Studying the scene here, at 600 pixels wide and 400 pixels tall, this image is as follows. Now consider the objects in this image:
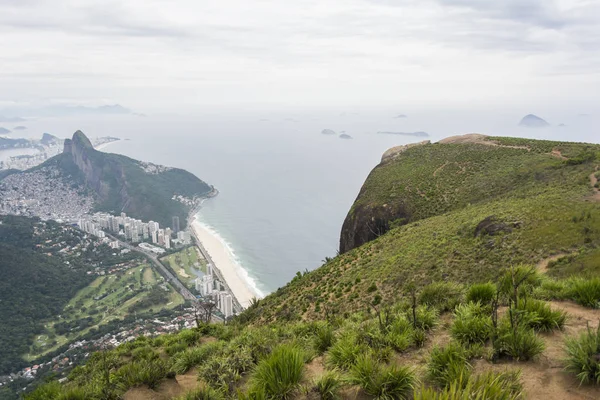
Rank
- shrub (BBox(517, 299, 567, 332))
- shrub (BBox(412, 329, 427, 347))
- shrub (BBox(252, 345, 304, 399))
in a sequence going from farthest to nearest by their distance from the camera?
shrub (BBox(412, 329, 427, 347)) → shrub (BBox(517, 299, 567, 332)) → shrub (BBox(252, 345, 304, 399))

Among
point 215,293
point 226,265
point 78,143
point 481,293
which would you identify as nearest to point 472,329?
point 481,293

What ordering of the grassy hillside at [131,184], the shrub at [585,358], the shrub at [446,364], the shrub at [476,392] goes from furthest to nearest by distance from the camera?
the grassy hillside at [131,184] → the shrub at [446,364] → the shrub at [585,358] → the shrub at [476,392]

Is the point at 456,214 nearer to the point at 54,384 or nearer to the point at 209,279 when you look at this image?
the point at 54,384

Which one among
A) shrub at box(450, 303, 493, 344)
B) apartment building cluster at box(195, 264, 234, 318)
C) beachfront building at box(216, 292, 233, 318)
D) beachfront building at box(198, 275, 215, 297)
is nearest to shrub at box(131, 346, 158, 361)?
shrub at box(450, 303, 493, 344)

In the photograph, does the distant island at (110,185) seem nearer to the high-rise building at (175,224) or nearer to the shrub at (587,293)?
the high-rise building at (175,224)

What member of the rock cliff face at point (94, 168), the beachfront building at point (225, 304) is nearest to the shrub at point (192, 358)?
the beachfront building at point (225, 304)

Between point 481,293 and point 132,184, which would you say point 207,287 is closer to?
point 481,293

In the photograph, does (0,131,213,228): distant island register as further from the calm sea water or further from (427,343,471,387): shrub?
(427,343,471,387): shrub
